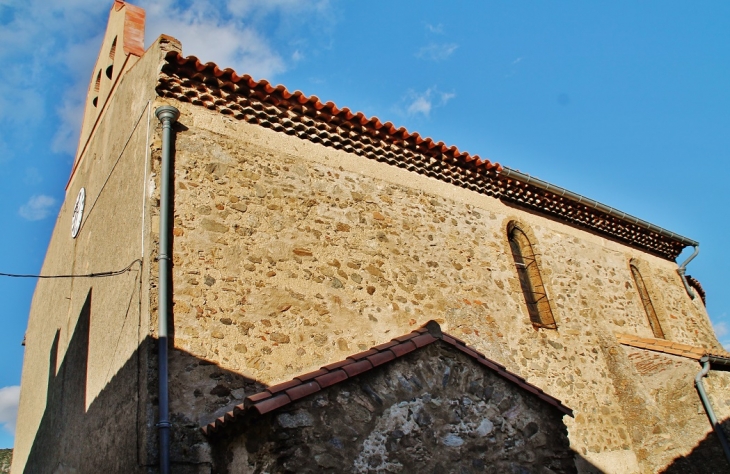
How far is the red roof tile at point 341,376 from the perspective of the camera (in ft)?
15.0

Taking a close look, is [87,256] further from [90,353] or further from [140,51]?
[140,51]

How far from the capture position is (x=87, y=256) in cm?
845

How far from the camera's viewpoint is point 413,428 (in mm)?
4961

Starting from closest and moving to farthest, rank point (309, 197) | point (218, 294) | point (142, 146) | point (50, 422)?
point (218, 294) → point (142, 146) → point (309, 197) → point (50, 422)

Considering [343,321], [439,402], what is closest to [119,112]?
[343,321]

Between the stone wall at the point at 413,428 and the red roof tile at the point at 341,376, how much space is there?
0.07 m

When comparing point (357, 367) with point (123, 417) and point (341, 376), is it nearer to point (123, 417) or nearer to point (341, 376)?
point (341, 376)

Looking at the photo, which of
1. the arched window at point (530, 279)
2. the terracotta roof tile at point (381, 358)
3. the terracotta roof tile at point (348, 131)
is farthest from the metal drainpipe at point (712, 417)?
the terracotta roof tile at point (381, 358)

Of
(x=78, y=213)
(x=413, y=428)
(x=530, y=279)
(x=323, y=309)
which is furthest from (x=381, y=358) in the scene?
(x=78, y=213)

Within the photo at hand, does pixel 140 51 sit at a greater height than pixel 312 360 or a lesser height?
greater

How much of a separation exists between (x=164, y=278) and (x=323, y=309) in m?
1.85

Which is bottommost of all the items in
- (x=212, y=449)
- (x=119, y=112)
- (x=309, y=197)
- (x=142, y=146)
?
(x=212, y=449)

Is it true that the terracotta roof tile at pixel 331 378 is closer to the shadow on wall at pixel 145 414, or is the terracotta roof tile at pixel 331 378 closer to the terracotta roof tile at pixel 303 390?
the terracotta roof tile at pixel 303 390

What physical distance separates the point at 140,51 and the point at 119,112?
1123mm
